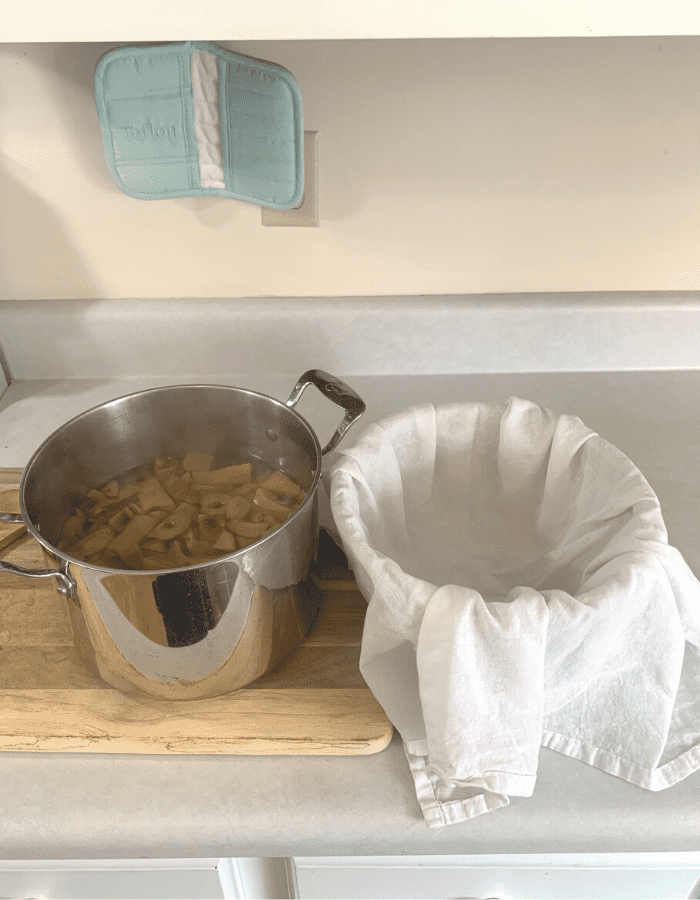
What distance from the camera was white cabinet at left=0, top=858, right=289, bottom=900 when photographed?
575 millimetres

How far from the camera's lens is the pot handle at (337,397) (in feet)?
2.04

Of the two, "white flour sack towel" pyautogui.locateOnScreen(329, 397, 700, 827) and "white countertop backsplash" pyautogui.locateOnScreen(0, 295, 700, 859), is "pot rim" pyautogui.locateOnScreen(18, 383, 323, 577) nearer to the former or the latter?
"white flour sack towel" pyautogui.locateOnScreen(329, 397, 700, 827)

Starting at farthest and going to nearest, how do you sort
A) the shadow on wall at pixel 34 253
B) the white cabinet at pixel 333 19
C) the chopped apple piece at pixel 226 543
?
the shadow on wall at pixel 34 253
the chopped apple piece at pixel 226 543
the white cabinet at pixel 333 19

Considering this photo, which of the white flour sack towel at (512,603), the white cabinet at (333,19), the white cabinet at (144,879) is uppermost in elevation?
the white cabinet at (333,19)

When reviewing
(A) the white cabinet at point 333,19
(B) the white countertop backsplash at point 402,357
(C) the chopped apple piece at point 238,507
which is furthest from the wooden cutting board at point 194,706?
(A) the white cabinet at point 333,19

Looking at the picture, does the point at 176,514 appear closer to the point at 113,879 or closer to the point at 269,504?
the point at 269,504

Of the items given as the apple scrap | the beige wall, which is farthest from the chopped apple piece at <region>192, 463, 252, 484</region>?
the beige wall

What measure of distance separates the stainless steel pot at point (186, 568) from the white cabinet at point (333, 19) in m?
0.28

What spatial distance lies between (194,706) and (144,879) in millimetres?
165

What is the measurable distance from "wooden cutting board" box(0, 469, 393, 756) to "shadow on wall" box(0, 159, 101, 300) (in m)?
0.43

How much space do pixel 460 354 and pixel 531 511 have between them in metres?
0.31

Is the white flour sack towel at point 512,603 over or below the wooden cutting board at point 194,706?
over

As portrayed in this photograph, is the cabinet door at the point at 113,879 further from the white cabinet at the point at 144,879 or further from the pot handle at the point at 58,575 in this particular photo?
the pot handle at the point at 58,575

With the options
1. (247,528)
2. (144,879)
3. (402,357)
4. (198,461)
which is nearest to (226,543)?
(247,528)
